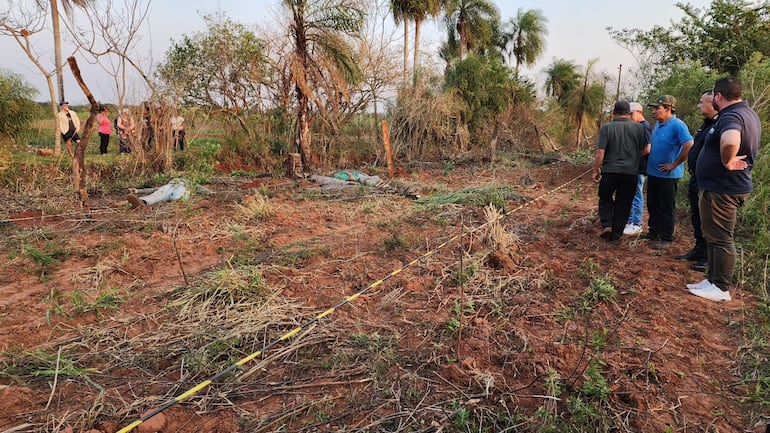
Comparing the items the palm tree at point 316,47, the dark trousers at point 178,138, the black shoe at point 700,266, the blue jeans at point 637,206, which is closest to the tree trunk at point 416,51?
the palm tree at point 316,47

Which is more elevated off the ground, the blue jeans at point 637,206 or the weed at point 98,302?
the blue jeans at point 637,206

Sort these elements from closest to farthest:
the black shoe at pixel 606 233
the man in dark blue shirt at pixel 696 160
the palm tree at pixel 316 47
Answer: the man in dark blue shirt at pixel 696 160 < the black shoe at pixel 606 233 < the palm tree at pixel 316 47

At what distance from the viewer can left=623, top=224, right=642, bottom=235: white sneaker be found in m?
4.75

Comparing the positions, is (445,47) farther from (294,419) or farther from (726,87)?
(294,419)

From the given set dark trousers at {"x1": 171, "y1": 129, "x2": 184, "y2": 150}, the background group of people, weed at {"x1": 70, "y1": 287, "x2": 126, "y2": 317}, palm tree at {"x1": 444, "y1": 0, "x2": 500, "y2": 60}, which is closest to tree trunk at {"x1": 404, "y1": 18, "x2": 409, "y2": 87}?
palm tree at {"x1": 444, "y1": 0, "x2": 500, "y2": 60}

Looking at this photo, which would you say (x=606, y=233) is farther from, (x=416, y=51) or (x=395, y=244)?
(x=416, y=51)

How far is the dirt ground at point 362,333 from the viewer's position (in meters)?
2.02

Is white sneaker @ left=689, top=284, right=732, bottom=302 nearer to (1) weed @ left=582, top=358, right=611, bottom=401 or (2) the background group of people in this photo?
(1) weed @ left=582, top=358, right=611, bottom=401

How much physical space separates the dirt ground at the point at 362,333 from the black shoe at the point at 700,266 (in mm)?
113

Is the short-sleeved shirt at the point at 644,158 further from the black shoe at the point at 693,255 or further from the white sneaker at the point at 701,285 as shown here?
the white sneaker at the point at 701,285

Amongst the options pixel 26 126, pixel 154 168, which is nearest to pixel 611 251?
pixel 154 168

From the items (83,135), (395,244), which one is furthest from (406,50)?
(395,244)

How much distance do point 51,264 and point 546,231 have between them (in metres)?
5.24

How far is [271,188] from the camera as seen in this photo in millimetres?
7914
